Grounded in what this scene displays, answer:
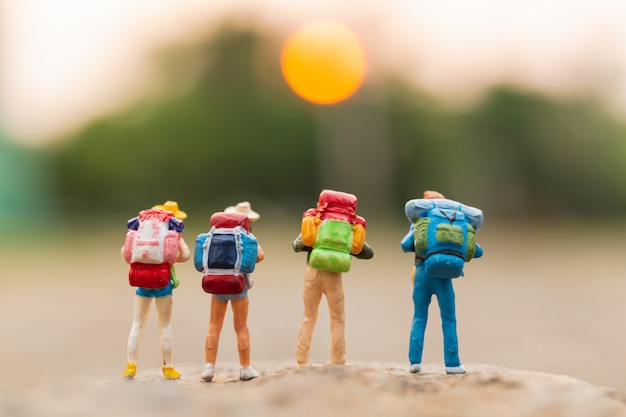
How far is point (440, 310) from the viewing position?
8750 millimetres

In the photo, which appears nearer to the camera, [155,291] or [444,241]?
[444,241]

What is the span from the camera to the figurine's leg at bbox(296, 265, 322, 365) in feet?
28.5

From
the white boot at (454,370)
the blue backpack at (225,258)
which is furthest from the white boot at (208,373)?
the white boot at (454,370)

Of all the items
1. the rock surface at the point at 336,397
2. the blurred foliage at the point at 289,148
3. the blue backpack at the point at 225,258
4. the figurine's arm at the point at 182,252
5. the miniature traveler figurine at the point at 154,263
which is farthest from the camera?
the blurred foliage at the point at 289,148

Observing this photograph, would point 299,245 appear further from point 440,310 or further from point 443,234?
point 440,310

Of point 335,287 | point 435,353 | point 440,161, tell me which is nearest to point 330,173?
point 440,161

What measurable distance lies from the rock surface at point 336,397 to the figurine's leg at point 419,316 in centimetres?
65

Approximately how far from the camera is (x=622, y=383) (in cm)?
1216

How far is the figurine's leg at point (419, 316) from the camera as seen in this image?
8742 mm

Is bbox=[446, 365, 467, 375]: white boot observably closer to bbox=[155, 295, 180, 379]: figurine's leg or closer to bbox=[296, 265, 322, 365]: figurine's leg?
bbox=[296, 265, 322, 365]: figurine's leg

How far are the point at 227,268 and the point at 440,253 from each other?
2319 mm

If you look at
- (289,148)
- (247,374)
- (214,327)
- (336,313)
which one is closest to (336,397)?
(336,313)

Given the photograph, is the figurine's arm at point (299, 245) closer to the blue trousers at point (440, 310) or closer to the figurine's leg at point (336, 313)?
the figurine's leg at point (336, 313)

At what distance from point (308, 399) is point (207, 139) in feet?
102
